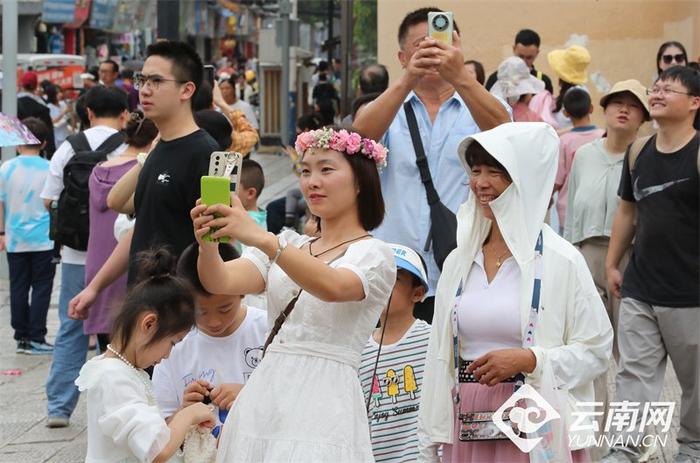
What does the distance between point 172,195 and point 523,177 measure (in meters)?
1.96

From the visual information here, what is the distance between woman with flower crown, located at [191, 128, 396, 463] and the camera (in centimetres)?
407

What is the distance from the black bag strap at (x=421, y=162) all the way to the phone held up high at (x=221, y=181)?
2.01 m

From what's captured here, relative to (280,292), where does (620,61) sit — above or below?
above

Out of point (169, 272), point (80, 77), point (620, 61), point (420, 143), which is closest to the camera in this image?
point (169, 272)

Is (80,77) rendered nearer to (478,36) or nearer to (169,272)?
(478,36)

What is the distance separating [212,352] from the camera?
16.8ft

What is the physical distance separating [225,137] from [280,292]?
3.72m

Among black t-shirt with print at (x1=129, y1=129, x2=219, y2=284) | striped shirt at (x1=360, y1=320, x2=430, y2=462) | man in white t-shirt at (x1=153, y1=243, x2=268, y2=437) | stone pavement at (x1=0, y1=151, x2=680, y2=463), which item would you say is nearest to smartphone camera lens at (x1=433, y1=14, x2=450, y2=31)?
black t-shirt with print at (x1=129, y1=129, x2=219, y2=284)

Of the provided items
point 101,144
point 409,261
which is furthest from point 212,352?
point 101,144

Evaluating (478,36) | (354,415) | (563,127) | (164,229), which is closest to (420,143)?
(164,229)

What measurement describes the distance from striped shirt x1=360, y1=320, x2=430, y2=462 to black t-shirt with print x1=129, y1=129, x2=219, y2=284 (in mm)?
1137

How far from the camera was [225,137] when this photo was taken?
25.7 feet

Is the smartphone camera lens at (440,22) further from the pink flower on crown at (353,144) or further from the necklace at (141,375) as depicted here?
the necklace at (141,375)

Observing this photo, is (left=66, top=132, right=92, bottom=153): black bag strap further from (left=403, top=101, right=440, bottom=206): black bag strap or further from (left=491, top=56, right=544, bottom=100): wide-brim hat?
(left=491, top=56, right=544, bottom=100): wide-brim hat
